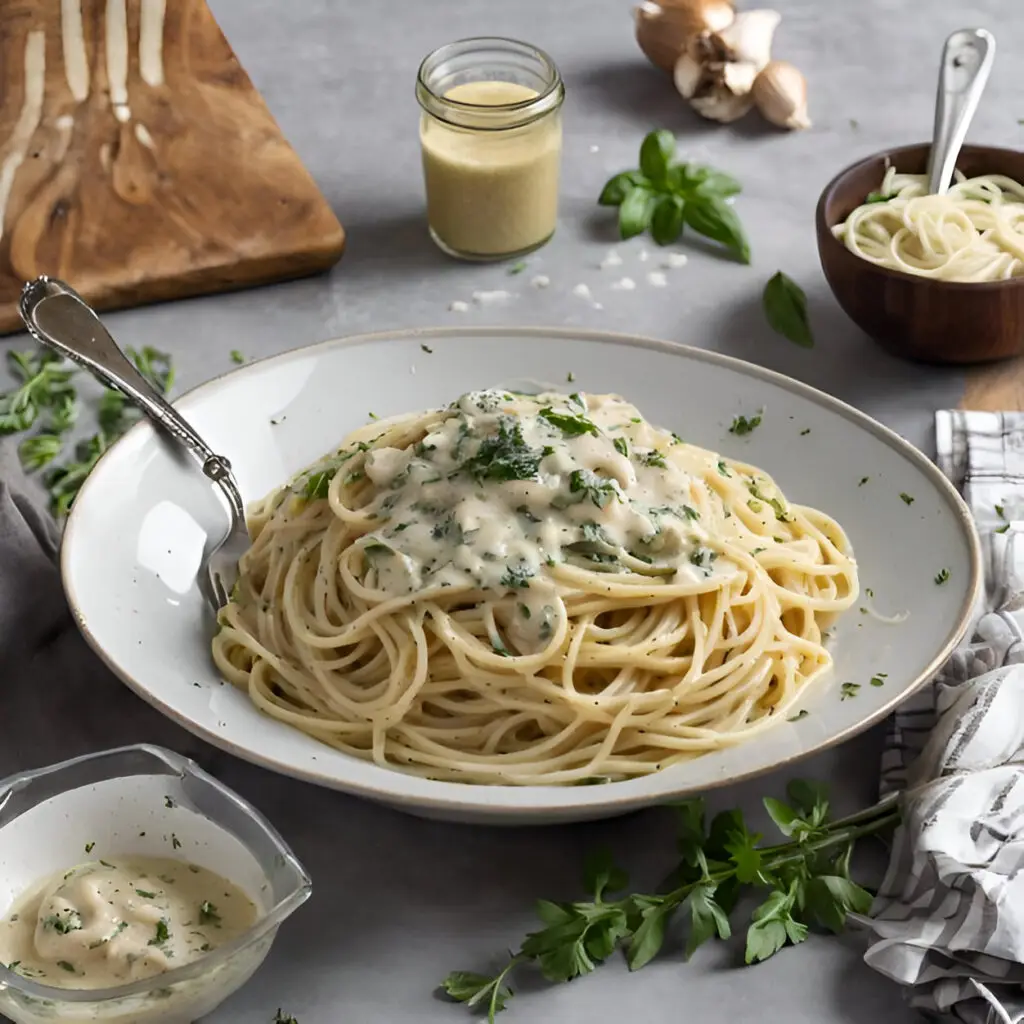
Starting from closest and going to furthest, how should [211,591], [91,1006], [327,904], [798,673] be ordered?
1. [91,1006]
2. [327,904]
3. [798,673]
4. [211,591]

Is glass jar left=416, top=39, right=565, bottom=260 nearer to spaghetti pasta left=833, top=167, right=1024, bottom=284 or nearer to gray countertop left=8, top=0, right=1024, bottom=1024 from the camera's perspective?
gray countertop left=8, top=0, right=1024, bottom=1024

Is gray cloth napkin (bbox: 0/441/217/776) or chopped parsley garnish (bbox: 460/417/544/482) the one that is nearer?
chopped parsley garnish (bbox: 460/417/544/482)

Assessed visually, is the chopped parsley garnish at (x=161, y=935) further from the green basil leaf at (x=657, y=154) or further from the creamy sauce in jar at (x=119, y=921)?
the green basil leaf at (x=657, y=154)

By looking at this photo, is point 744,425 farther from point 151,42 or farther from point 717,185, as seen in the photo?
point 151,42

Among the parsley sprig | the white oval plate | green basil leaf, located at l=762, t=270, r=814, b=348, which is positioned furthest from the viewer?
green basil leaf, located at l=762, t=270, r=814, b=348

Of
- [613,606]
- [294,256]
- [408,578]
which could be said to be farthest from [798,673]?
[294,256]

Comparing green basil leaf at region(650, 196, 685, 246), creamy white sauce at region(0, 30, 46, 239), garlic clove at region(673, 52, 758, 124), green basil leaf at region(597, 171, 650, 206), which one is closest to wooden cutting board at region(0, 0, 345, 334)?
creamy white sauce at region(0, 30, 46, 239)

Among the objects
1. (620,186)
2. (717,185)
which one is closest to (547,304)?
(620,186)

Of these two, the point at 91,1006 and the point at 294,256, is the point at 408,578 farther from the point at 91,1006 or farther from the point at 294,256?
the point at 294,256
